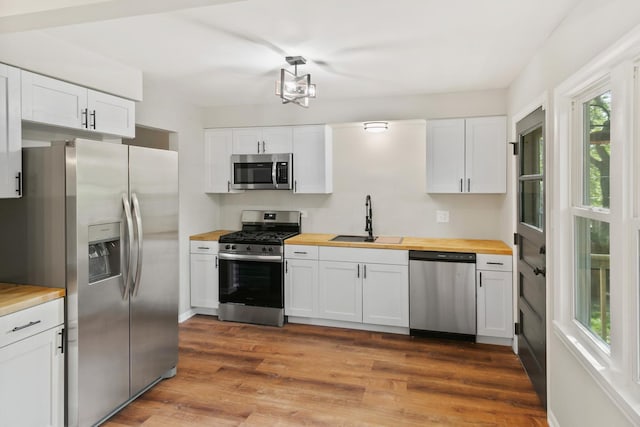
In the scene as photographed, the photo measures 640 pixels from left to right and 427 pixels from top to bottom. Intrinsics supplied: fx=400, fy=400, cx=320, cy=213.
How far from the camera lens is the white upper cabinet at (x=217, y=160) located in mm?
4846

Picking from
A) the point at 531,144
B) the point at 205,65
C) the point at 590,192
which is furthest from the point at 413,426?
the point at 205,65

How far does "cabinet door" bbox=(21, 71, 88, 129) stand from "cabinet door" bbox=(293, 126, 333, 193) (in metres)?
2.25

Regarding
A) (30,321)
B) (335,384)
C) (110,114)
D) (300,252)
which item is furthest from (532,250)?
(110,114)

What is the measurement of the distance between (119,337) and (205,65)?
7.04ft

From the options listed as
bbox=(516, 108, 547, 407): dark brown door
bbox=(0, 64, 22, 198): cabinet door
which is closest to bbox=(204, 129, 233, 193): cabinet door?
bbox=(0, 64, 22, 198): cabinet door

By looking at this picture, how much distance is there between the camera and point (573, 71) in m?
2.09

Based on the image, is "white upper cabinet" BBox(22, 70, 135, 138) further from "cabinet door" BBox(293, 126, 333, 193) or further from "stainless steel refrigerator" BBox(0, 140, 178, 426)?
"cabinet door" BBox(293, 126, 333, 193)

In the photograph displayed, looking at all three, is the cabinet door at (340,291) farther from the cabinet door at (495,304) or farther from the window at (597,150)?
the window at (597,150)

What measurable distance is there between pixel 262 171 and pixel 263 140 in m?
0.38

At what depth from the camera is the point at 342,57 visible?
3066 mm

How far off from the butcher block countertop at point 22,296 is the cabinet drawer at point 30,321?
2cm

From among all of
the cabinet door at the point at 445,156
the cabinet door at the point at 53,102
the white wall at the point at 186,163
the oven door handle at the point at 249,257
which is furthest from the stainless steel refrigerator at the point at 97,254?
the cabinet door at the point at 445,156

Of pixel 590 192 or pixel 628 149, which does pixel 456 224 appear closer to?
pixel 590 192

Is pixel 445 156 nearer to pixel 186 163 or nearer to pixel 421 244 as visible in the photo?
pixel 421 244
